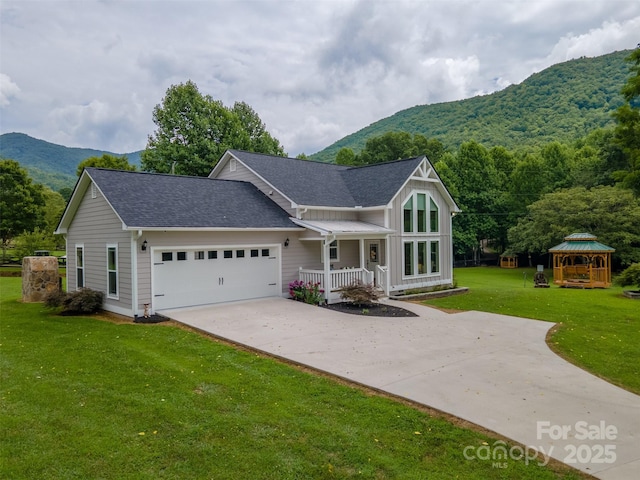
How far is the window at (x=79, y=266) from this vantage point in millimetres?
15203

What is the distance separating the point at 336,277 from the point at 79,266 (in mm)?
9198

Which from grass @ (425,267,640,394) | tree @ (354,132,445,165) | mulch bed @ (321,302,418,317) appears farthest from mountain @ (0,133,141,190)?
grass @ (425,267,640,394)

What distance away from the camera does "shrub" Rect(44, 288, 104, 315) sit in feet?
42.4

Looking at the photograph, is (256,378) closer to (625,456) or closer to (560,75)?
(625,456)

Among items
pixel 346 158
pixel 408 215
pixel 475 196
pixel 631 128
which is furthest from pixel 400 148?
pixel 631 128

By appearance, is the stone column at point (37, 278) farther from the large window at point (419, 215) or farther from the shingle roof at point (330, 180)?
the large window at point (419, 215)

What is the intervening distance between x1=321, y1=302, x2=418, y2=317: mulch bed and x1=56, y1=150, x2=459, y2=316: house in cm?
73

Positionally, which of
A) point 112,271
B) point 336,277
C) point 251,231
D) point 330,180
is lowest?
point 336,277

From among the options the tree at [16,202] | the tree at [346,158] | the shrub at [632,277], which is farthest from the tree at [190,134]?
the shrub at [632,277]

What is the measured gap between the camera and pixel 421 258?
19.0m

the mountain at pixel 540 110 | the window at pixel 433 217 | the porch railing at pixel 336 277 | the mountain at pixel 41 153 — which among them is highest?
the mountain at pixel 41 153

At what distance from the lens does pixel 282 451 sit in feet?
15.2

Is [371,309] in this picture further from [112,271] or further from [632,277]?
[632,277]

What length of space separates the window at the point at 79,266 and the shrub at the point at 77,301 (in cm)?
193
